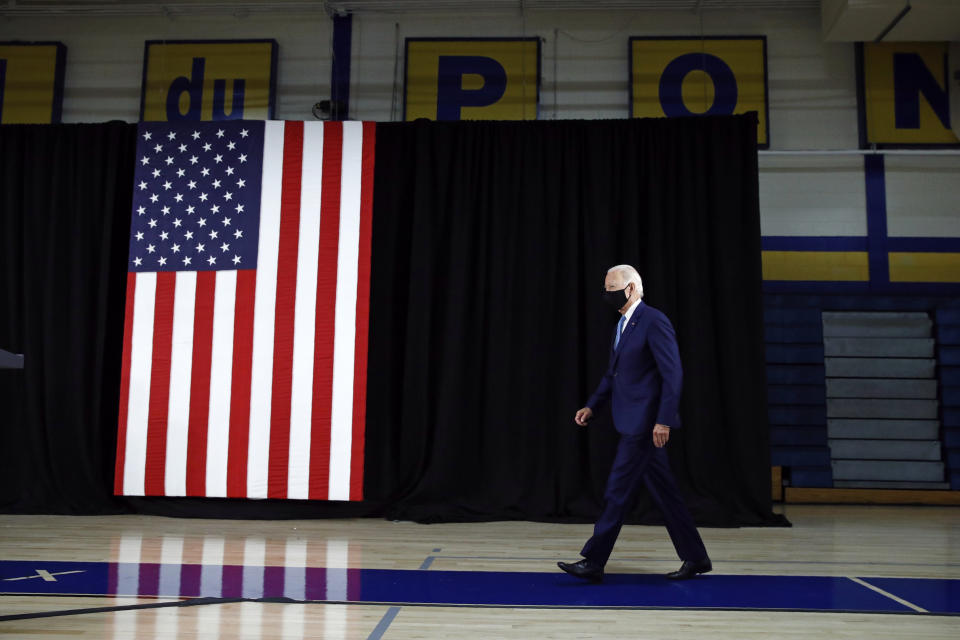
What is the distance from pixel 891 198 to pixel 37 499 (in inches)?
279

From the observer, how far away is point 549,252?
237 inches

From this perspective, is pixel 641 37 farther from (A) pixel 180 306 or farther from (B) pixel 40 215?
(B) pixel 40 215

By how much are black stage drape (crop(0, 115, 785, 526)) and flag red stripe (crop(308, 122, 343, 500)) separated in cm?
30

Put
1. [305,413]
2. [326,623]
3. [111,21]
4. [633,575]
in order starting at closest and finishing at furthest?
1. [326,623]
2. [633,575]
3. [305,413]
4. [111,21]

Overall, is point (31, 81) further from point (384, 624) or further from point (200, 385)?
point (384, 624)

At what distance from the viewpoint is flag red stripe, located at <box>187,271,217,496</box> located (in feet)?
18.7

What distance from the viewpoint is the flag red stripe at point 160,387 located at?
18.8 feet

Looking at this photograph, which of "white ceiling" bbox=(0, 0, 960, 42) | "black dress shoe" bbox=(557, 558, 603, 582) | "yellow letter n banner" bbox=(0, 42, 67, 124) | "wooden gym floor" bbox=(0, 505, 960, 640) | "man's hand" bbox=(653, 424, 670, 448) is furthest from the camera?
"yellow letter n banner" bbox=(0, 42, 67, 124)

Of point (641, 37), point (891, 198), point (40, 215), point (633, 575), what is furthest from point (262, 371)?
point (891, 198)

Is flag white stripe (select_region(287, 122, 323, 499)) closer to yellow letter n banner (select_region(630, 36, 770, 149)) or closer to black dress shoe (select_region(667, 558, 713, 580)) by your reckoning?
yellow letter n banner (select_region(630, 36, 770, 149))

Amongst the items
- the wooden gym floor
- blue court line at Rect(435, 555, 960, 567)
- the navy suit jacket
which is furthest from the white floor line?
the navy suit jacket

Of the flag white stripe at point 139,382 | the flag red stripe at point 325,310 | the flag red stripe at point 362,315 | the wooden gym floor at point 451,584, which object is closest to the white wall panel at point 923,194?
the wooden gym floor at point 451,584

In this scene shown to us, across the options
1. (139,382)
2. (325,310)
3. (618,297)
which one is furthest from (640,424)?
(139,382)

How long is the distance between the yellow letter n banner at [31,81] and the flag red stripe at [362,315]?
309 cm
